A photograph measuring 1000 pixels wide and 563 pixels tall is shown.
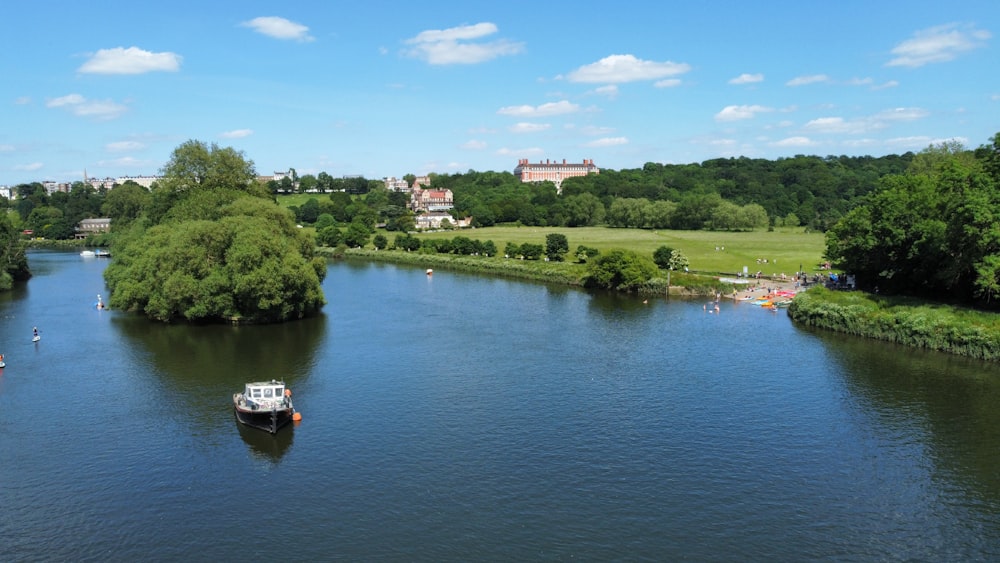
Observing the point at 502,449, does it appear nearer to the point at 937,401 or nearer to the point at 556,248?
the point at 937,401

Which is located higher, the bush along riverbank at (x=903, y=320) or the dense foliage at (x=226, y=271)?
the dense foliage at (x=226, y=271)

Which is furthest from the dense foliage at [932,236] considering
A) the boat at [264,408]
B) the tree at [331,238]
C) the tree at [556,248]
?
the tree at [331,238]

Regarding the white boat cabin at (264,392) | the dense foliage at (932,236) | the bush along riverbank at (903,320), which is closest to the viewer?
the white boat cabin at (264,392)

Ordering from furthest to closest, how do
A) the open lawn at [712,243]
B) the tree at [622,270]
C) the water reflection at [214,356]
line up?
the open lawn at [712,243]
the tree at [622,270]
the water reflection at [214,356]

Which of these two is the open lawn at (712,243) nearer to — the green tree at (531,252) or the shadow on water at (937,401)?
the green tree at (531,252)

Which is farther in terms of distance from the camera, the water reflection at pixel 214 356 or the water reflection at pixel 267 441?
the water reflection at pixel 214 356

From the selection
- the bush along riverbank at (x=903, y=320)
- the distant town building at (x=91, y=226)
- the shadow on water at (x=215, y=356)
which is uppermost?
the distant town building at (x=91, y=226)

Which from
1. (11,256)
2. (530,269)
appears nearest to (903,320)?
(530,269)

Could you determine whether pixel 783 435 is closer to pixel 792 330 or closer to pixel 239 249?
pixel 792 330
